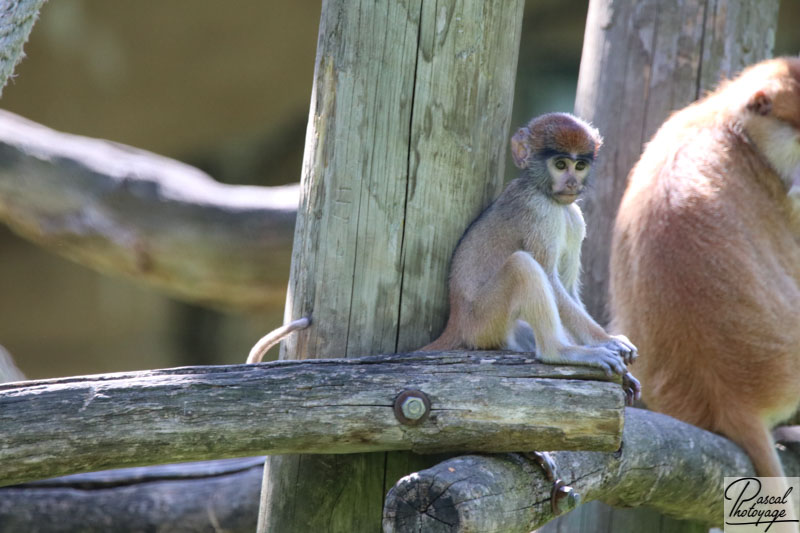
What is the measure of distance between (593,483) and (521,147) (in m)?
1.26

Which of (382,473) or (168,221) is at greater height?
(168,221)

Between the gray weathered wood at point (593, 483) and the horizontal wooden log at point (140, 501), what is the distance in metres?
1.71

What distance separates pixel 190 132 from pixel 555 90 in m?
3.73

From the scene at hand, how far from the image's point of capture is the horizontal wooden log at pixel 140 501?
14.2ft

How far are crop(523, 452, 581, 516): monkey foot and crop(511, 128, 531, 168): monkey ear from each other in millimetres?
1134

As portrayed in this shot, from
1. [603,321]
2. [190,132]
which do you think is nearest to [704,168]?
[603,321]

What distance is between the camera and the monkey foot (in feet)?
8.96

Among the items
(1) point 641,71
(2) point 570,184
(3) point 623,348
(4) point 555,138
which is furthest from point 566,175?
(1) point 641,71

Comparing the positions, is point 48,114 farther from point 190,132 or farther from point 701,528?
point 701,528

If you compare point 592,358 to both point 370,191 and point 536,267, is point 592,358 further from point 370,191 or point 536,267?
point 370,191

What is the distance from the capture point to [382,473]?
288 centimetres

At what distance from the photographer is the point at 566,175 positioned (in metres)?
3.22

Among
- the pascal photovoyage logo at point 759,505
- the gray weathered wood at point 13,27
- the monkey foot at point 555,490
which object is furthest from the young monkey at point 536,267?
the gray weathered wood at point 13,27

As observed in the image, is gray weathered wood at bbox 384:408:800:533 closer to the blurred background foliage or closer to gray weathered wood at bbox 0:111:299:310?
gray weathered wood at bbox 0:111:299:310
